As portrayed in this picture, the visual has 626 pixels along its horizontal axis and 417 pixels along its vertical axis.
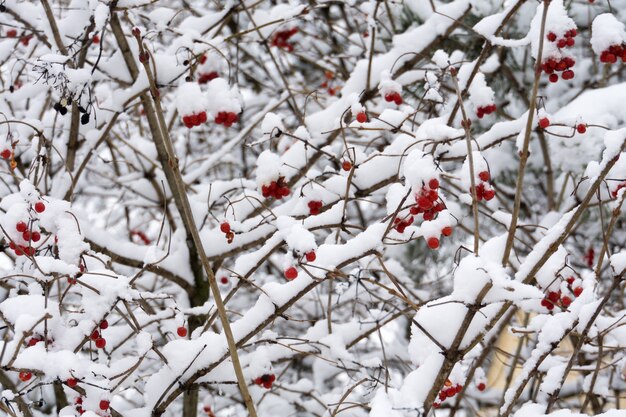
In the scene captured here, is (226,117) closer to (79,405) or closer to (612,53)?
(79,405)

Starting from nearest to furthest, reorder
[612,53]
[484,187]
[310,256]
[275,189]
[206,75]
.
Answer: [310,256] < [484,187] < [612,53] < [275,189] < [206,75]

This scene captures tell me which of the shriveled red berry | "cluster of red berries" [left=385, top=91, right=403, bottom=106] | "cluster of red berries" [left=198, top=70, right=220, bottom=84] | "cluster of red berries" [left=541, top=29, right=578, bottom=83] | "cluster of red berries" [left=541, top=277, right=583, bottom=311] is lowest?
the shriveled red berry

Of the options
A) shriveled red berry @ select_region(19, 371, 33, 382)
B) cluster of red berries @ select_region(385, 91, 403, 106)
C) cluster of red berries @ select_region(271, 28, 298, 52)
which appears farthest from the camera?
cluster of red berries @ select_region(271, 28, 298, 52)

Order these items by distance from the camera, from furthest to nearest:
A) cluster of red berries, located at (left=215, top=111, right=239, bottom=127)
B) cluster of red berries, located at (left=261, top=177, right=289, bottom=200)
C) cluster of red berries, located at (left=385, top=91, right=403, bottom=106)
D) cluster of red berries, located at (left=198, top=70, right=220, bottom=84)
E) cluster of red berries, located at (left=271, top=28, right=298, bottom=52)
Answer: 1. cluster of red berries, located at (left=271, top=28, right=298, bottom=52)
2. cluster of red berries, located at (left=198, top=70, right=220, bottom=84)
3. cluster of red berries, located at (left=385, top=91, right=403, bottom=106)
4. cluster of red berries, located at (left=215, top=111, right=239, bottom=127)
5. cluster of red berries, located at (left=261, top=177, right=289, bottom=200)

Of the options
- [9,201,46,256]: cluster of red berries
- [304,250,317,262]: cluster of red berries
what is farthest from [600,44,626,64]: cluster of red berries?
[9,201,46,256]: cluster of red berries

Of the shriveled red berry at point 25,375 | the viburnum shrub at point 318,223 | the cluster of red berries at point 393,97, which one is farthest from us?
the cluster of red berries at point 393,97

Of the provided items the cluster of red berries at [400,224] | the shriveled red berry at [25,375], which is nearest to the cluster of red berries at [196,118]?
the cluster of red berries at [400,224]

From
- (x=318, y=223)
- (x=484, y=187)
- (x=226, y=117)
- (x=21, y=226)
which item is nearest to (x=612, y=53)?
(x=484, y=187)

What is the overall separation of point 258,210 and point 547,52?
4.80 feet

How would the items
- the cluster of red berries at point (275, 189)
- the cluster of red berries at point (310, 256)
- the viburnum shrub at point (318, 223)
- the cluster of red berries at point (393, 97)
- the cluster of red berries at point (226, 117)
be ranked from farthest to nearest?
the cluster of red berries at point (393, 97) < the cluster of red berries at point (226, 117) < the cluster of red berries at point (275, 189) < the cluster of red berries at point (310, 256) < the viburnum shrub at point (318, 223)

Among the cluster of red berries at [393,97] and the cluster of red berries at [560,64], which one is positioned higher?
the cluster of red berries at [393,97]

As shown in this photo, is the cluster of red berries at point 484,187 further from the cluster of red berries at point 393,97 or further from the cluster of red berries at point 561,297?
the cluster of red berries at point 393,97

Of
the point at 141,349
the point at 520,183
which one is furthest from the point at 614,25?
the point at 141,349

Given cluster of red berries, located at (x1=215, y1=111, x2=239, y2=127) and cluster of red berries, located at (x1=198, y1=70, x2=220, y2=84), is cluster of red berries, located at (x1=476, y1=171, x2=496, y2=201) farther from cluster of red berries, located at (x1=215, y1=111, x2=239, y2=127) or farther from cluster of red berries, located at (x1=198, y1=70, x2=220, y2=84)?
cluster of red berries, located at (x1=198, y1=70, x2=220, y2=84)
